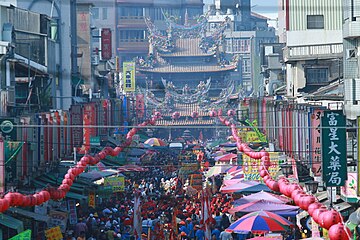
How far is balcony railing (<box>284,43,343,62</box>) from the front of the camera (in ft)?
130

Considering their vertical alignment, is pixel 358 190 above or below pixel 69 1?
below

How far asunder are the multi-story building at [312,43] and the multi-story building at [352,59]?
50.0ft

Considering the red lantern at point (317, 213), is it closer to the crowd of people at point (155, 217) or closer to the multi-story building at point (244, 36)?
the crowd of people at point (155, 217)

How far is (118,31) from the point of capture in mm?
113438

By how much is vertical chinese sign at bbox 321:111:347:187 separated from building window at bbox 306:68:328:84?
21.9 metres

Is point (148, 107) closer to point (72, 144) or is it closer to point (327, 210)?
point (72, 144)

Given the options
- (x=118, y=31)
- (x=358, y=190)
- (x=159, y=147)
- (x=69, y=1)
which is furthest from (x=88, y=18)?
(x=118, y=31)

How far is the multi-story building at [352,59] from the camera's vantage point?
76.8ft

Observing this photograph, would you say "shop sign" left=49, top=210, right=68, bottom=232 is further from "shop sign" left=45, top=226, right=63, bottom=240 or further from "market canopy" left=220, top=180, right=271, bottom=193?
"market canopy" left=220, top=180, right=271, bottom=193

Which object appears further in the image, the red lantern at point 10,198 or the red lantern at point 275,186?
the red lantern at point 275,186

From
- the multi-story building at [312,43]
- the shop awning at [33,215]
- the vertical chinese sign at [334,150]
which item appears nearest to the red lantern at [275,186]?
the vertical chinese sign at [334,150]

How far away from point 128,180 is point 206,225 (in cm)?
1650

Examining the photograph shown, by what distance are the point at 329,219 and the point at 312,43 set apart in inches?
1047

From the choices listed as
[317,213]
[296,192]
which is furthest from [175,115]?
[317,213]
